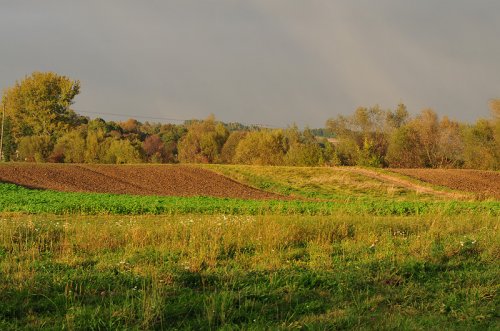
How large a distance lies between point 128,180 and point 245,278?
33.4 metres

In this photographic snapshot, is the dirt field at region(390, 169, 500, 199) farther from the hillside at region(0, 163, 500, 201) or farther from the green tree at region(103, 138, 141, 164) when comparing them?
the green tree at region(103, 138, 141, 164)

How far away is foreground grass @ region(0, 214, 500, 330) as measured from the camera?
6574mm

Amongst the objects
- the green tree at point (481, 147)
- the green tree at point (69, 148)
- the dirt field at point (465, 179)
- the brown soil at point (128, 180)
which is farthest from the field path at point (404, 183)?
the green tree at point (69, 148)

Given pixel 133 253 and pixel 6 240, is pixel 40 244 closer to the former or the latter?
pixel 6 240

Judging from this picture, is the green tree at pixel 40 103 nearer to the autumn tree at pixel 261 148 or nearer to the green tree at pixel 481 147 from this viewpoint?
the autumn tree at pixel 261 148

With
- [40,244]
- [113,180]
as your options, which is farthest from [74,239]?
[113,180]

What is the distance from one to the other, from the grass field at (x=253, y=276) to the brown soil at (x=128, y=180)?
2295 centimetres

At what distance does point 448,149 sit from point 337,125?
53.9 ft

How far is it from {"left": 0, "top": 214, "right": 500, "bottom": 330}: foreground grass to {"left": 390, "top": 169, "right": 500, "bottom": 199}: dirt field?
3077cm

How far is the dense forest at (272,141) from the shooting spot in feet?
216

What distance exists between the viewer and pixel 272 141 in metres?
72.8

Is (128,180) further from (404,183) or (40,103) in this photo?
(40,103)

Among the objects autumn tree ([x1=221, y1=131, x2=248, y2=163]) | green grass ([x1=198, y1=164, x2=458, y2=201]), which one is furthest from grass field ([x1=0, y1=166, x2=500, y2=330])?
autumn tree ([x1=221, y1=131, x2=248, y2=163])

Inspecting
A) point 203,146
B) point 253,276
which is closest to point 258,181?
point 253,276
